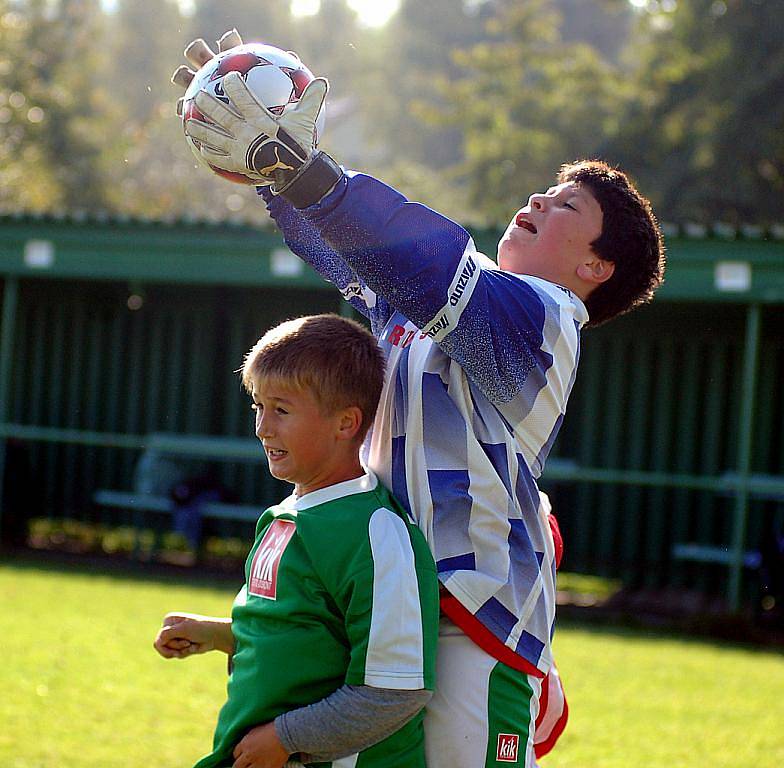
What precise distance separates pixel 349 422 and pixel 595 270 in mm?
611

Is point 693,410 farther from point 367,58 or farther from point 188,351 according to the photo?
point 367,58

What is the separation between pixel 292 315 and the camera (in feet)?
42.8

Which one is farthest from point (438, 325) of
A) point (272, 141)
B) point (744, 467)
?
point (744, 467)

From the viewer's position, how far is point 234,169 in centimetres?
224

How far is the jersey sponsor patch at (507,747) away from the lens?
238 cm

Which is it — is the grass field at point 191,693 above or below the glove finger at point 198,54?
below

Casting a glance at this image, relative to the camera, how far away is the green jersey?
2246mm

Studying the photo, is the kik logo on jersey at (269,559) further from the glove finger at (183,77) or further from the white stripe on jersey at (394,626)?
the glove finger at (183,77)

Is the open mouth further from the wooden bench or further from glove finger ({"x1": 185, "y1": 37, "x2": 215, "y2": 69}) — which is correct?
the wooden bench

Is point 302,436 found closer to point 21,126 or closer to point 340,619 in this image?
point 340,619

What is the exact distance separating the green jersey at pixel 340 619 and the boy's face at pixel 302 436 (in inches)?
2.8

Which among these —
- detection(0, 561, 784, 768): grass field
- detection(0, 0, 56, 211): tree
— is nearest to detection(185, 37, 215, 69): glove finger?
detection(0, 561, 784, 768): grass field

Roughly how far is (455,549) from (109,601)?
699 cm

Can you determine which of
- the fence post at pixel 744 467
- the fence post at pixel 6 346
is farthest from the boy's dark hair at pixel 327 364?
the fence post at pixel 6 346
